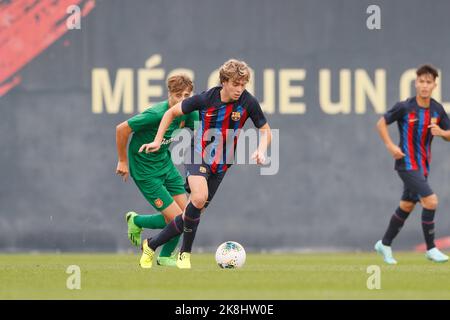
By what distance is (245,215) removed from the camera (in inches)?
515

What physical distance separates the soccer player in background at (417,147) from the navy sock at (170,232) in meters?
2.31

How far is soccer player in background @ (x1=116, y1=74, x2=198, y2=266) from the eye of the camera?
961 centimetres

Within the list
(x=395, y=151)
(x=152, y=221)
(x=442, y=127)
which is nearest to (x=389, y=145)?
(x=395, y=151)

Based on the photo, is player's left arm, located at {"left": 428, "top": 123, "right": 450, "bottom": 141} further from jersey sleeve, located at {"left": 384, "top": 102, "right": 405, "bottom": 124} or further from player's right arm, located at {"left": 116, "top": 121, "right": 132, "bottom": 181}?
player's right arm, located at {"left": 116, "top": 121, "right": 132, "bottom": 181}

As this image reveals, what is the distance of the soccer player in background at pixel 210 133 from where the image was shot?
8953 millimetres

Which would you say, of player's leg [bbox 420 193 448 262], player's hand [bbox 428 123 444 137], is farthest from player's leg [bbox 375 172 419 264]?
player's hand [bbox 428 123 444 137]

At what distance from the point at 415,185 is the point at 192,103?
260cm

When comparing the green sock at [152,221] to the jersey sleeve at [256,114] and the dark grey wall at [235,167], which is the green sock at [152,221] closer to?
the jersey sleeve at [256,114]

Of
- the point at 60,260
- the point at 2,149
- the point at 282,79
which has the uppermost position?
the point at 282,79

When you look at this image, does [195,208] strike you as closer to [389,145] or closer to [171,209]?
[171,209]
